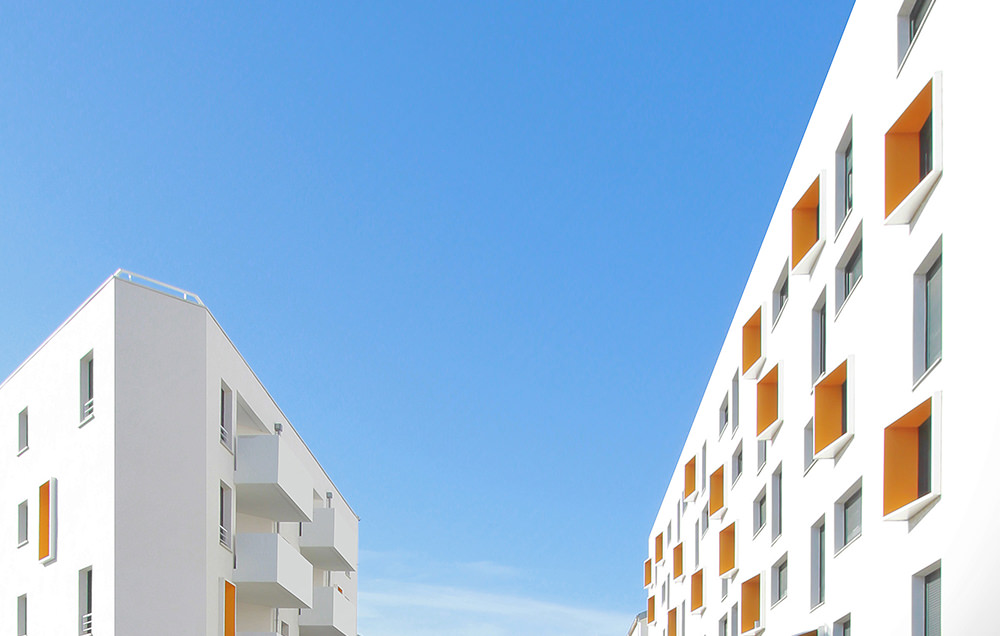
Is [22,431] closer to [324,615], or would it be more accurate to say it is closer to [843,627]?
[324,615]

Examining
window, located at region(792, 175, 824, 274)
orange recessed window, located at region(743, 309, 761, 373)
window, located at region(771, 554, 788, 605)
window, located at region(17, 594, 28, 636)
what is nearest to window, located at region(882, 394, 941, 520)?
window, located at region(792, 175, 824, 274)

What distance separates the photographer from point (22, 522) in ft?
90.5

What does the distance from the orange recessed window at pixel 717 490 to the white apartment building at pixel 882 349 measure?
12.3 feet

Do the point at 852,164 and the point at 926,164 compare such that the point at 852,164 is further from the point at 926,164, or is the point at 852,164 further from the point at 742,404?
the point at 742,404

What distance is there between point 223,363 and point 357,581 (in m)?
25.3

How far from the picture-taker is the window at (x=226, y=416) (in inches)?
1138

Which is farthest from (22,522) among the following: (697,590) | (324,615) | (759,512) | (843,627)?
(697,590)

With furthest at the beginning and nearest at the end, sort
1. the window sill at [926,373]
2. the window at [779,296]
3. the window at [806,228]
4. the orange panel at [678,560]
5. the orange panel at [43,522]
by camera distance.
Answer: the orange panel at [678,560]
the window at [779,296]
the orange panel at [43,522]
the window at [806,228]
the window sill at [926,373]

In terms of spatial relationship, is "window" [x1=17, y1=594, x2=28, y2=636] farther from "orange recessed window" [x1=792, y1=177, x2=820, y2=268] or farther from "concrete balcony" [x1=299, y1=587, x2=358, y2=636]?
"orange recessed window" [x1=792, y1=177, x2=820, y2=268]

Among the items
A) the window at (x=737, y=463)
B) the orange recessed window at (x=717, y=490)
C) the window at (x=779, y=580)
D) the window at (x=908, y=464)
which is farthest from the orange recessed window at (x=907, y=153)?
the orange recessed window at (x=717, y=490)

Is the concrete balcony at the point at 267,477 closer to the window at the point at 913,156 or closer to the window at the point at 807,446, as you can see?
the window at the point at 807,446

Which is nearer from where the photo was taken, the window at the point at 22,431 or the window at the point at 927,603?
the window at the point at 927,603

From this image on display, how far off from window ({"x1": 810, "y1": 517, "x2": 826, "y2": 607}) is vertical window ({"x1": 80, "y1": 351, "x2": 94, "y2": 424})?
50.1 feet

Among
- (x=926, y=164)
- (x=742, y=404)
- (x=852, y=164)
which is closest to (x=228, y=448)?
(x=742, y=404)
